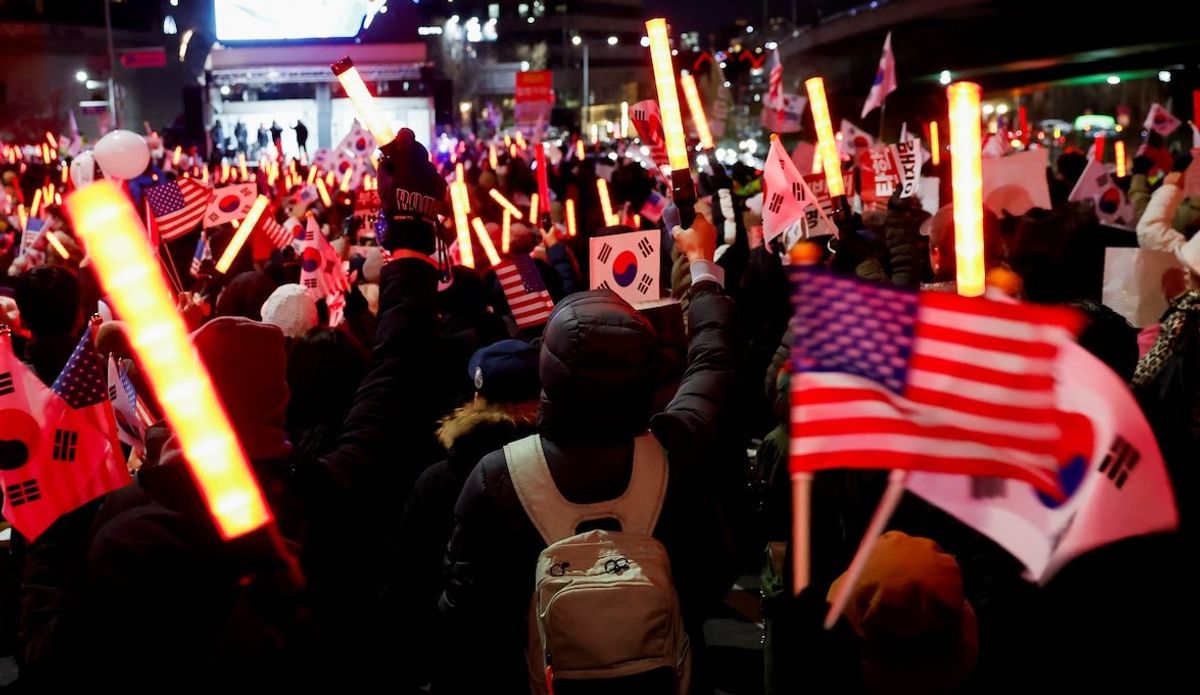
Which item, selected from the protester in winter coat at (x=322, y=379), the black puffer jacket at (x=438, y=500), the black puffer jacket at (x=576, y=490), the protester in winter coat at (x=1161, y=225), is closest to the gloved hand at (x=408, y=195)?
the black puffer jacket at (x=576, y=490)

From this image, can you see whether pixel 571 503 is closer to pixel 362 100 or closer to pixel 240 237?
pixel 362 100

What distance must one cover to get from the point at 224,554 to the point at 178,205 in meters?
5.94

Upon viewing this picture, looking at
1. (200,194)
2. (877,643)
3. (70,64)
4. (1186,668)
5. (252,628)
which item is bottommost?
(1186,668)

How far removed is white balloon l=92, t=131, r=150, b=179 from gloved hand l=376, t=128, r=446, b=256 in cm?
699

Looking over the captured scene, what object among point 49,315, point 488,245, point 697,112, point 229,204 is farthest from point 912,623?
point 229,204

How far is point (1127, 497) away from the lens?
185 cm

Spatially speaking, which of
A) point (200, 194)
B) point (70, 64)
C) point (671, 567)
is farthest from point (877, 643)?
point (70, 64)

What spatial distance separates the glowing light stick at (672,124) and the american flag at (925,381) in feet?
6.30

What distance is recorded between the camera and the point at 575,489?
256 cm

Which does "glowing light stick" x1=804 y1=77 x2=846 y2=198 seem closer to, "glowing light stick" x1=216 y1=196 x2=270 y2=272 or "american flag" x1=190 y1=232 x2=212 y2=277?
"glowing light stick" x1=216 y1=196 x2=270 y2=272

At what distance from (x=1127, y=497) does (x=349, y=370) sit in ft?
10.2

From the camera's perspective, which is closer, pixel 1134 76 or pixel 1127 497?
pixel 1127 497

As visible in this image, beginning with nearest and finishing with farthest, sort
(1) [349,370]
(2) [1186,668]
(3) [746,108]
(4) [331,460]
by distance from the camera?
1. (4) [331,460]
2. (2) [1186,668]
3. (1) [349,370]
4. (3) [746,108]

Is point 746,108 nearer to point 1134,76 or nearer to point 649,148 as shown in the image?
point 1134,76
